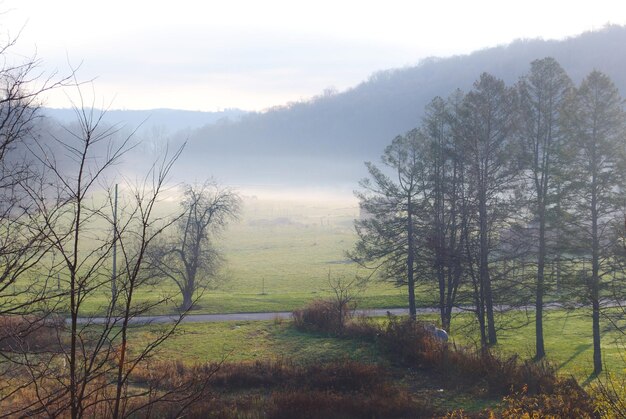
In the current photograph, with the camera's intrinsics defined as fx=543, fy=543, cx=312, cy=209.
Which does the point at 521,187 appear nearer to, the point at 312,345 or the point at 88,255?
the point at 312,345

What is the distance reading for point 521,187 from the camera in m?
25.8

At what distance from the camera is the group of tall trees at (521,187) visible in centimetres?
2338

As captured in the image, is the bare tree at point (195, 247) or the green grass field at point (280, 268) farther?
the green grass field at point (280, 268)

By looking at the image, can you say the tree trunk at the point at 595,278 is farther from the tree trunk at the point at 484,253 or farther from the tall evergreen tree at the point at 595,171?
the tree trunk at the point at 484,253

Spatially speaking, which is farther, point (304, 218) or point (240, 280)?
point (304, 218)

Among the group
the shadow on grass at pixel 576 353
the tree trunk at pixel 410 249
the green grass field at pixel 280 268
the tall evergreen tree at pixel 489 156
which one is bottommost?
the shadow on grass at pixel 576 353

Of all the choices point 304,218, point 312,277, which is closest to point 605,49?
point 304,218

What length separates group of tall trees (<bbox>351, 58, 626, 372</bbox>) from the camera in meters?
23.4

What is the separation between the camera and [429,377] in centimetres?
1889

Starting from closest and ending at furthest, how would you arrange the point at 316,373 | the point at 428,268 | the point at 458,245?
the point at 316,373, the point at 458,245, the point at 428,268

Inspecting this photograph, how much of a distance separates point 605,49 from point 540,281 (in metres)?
175

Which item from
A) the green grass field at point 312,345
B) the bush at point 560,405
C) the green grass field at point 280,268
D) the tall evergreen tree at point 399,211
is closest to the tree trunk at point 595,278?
the green grass field at point 312,345

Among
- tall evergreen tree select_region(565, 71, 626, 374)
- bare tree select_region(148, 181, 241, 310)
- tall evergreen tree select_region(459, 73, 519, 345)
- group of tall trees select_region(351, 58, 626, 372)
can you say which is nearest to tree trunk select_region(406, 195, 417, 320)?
Result: group of tall trees select_region(351, 58, 626, 372)

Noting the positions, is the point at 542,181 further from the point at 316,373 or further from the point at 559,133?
the point at 316,373
